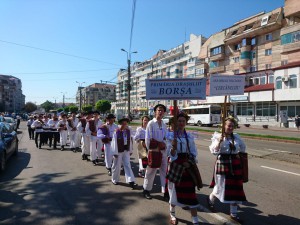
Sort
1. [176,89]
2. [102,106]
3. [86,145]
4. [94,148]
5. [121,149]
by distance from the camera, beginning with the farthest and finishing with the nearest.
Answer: [102,106]
[86,145]
[94,148]
[121,149]
[176,89]

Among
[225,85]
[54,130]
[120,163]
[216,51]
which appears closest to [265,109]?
[216,51]

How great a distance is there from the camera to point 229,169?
14.1ft

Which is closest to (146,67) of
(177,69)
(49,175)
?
(177,69)

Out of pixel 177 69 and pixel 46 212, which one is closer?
pixel 46 212

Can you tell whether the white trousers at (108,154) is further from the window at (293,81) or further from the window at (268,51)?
the window at (268,51)

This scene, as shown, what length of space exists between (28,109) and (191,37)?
8259cm

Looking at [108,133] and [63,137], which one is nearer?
[108,133]

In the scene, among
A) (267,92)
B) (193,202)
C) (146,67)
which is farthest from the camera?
(146,67)

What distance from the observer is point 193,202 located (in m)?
4.02

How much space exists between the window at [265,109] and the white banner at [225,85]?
31.8 metres

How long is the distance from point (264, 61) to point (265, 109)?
964cm

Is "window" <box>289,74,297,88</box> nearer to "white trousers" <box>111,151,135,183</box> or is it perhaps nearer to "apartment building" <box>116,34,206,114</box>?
"apartment building" <box>116,34,206,114</box>

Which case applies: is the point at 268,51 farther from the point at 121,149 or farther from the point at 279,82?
the point at 121,149

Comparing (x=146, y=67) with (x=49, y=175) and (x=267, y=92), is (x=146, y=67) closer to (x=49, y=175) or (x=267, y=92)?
(x=267, y=92)
